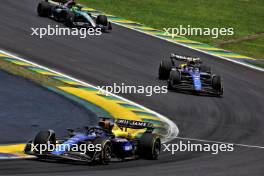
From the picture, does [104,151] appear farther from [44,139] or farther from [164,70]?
[164,70]

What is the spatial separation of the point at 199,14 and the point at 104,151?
2828cm

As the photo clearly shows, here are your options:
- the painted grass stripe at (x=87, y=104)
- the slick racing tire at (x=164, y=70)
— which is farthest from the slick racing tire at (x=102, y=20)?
the painted grass stripe at (x=87, y=104)

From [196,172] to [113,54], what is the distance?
17330mm

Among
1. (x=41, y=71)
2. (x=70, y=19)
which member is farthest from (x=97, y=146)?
(x=70, y=19)

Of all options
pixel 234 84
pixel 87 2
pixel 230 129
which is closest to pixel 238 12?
pixel 87 2

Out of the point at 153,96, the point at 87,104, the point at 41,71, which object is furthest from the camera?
the point at 41,71

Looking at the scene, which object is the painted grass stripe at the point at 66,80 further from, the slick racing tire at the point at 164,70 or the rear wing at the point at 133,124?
the rear wing at the point at 133,124

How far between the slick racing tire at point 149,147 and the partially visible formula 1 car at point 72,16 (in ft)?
60.8

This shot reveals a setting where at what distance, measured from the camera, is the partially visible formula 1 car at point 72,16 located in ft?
125

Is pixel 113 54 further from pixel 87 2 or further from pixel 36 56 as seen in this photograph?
pixel 87 2

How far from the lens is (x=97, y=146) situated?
60.6ft

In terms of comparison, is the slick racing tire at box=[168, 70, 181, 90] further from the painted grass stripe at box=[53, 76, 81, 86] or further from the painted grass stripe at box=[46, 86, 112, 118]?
the painted grass stripe at box=[46, 86, 112, 118]

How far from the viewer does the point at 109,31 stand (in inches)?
1550

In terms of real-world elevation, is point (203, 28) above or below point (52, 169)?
above
